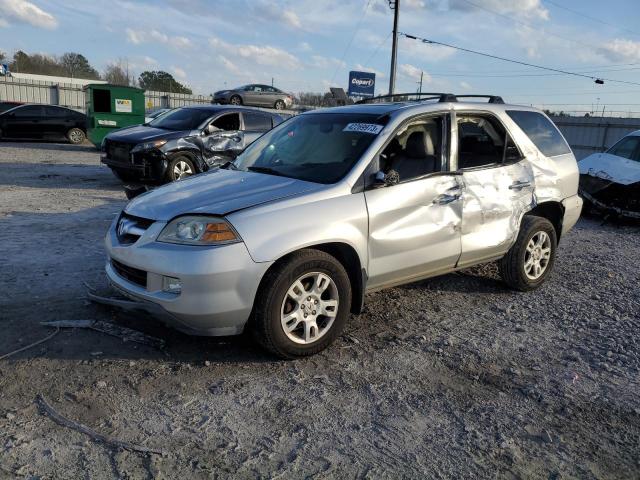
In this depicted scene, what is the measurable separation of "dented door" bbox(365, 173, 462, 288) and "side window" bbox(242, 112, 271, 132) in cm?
724

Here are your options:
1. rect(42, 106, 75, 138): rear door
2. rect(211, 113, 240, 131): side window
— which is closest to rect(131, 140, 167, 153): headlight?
rect(211, 113, 240, 131): side window

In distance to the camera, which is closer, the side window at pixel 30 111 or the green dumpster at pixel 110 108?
the green dumpster at pixel 110 108

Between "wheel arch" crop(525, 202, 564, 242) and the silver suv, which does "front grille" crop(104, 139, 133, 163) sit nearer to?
the silver suv

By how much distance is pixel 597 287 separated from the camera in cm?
575

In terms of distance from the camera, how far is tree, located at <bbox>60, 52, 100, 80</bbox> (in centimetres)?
6925

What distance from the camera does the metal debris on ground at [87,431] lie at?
2.75 m

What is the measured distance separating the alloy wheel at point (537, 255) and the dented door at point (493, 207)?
359 millimetres

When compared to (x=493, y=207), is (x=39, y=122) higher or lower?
higher

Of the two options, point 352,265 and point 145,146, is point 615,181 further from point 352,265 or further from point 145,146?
point 145,146

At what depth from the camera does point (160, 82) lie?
6794 centimetres

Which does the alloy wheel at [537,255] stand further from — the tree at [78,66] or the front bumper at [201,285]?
the tree at [78,66]

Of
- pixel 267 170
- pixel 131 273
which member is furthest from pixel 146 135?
pixel 131 273

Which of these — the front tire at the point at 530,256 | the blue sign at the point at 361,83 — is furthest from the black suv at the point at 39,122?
the front tire at the point at 530,256

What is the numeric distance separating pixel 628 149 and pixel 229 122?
7.82 metres
